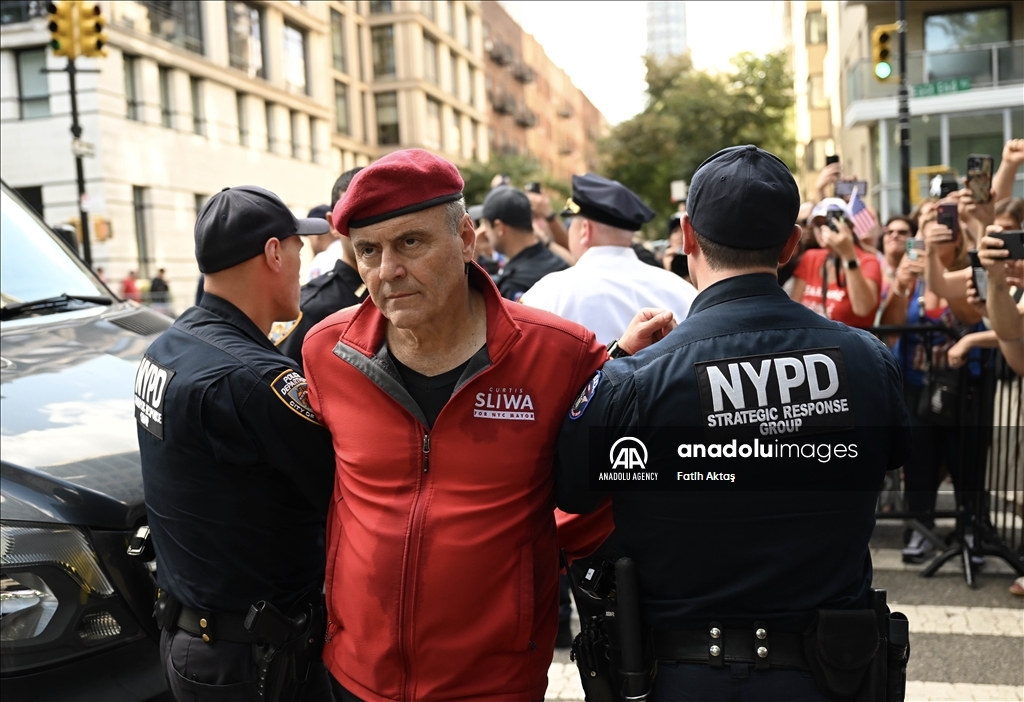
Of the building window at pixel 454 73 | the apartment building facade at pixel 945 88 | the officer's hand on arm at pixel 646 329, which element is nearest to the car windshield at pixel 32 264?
the officer's hand on arm at pixel 646 329

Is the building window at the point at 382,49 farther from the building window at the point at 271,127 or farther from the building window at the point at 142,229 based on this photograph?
the building window at the point at 142,229

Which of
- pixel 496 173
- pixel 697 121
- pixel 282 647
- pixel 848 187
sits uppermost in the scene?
pixel 697 121

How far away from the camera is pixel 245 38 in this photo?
32.0 m

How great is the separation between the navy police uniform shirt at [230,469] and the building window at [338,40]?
4504cm

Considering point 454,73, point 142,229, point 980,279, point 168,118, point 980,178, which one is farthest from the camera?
point 454,73

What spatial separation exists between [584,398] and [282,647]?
3.70ft

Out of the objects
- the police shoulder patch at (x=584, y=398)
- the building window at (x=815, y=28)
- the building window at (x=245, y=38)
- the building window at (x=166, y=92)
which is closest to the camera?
the police shoulder patch at (x=584, y=398)

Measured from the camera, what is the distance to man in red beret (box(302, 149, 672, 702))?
2.21 meters

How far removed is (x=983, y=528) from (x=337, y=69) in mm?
43971

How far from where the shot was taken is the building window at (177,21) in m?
27.5

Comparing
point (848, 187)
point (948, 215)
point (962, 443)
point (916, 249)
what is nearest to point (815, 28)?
point (848, 187)

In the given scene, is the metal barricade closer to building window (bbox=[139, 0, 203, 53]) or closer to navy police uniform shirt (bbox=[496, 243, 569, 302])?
navy police uniform shirt (bbox=[496, 243, 569, 302])

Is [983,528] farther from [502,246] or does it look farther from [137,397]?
[137,397]

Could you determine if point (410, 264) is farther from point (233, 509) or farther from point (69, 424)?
point (69, 424)
